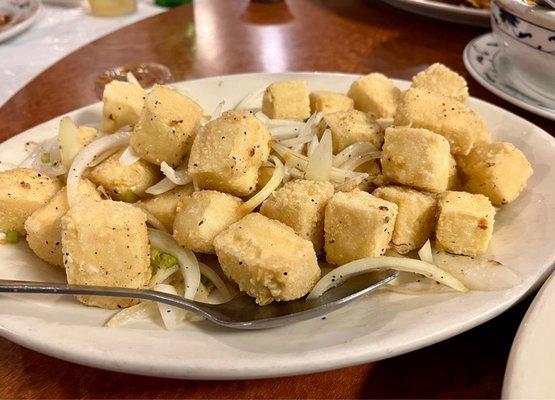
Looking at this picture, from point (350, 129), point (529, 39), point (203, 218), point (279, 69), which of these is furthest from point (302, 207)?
point (279, 69)

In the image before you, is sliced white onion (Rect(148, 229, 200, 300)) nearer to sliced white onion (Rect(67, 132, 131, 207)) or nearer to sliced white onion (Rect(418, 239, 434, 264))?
sliced white onion (Rect(67, 132, 131, 207))

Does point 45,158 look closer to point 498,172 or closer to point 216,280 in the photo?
point 216,280

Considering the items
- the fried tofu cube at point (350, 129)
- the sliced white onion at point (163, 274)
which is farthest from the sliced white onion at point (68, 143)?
the fried tofu cube at point (350, 129)

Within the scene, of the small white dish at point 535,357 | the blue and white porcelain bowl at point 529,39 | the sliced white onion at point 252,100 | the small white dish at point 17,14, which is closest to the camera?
the small white dish at point 535,357

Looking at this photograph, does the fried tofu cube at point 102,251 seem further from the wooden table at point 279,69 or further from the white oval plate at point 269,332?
the wooden table at point 279,69

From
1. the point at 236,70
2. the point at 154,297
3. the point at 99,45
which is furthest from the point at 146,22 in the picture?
the point at 154,297

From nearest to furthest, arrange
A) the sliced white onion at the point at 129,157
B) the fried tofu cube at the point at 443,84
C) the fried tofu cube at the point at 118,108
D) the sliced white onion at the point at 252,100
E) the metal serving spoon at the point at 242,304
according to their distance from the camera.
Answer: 1. the metal serving spoon at the point at 242,304
2. the sliced white onion at the point at 129,157
3. the fried tofu cube at the point at 118,108
4. the fried tofu cube at the point at 443,84
5. the sliced white onion at the point at 252,100

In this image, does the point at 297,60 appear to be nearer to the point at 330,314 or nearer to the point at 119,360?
the point at 330,314
